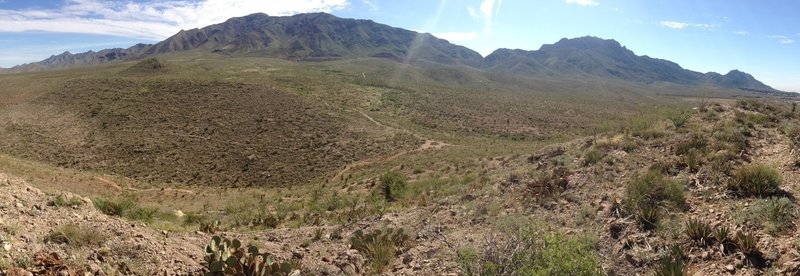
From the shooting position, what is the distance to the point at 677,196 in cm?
1014

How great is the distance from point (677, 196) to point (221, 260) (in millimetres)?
10165

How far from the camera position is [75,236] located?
284 inches

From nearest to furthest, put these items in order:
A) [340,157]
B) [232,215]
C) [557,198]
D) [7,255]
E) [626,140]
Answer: [7,255] → [557,198] → [626,140] → [232,215] → [340,157]

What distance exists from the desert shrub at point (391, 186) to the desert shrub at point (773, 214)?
46.0 ft

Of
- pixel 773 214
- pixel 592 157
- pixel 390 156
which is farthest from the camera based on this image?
pixel 390 156

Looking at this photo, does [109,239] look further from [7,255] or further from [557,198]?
[557,198]

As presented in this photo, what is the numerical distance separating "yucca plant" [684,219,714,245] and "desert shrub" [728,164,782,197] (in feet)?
7.13

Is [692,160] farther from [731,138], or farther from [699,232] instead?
[699,232]

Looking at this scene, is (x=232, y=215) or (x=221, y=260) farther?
(x=232, y=215)

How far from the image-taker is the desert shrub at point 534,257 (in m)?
6.82

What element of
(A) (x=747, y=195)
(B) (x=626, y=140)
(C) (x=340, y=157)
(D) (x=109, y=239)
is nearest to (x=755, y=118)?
(B) (x=626, y=140)

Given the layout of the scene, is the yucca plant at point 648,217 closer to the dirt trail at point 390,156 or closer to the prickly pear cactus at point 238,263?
the prickly pear cactus at point 238,263

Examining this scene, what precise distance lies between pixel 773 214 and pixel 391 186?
15.5m

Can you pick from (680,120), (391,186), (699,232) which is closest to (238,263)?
(699,232)
